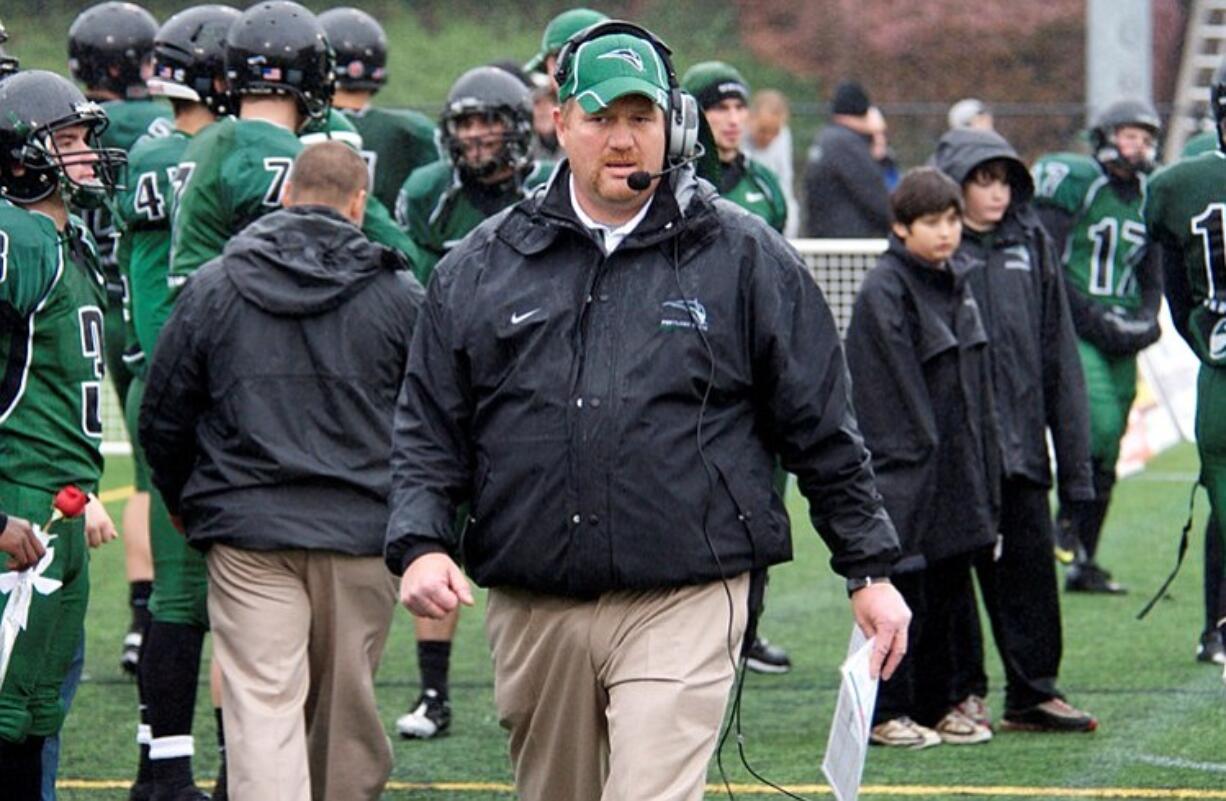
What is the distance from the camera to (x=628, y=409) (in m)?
4.75

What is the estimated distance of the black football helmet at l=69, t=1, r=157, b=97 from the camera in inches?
356

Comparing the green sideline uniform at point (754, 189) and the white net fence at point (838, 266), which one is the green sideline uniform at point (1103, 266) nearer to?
the green sideline uniform at point (754, 189)

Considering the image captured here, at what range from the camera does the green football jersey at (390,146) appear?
9.48 meters

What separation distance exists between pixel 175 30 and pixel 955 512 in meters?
2.85

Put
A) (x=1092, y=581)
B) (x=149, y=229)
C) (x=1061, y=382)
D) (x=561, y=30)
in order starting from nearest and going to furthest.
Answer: (x=149, y=229) → (x=1061, y=382) → (x=561, y=30) → (x=1092, y=581)

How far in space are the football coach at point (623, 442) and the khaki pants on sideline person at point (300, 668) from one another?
1220 mm

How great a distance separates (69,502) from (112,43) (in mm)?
3610

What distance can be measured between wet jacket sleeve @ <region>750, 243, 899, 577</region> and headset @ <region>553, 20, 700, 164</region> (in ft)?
0.93

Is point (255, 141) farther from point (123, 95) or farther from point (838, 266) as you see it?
point (838, 266)

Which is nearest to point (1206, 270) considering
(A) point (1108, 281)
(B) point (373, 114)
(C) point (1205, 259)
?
(C) point (1205, 259)

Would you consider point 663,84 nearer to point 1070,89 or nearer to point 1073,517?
point 1073,517

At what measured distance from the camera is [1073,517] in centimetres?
1116

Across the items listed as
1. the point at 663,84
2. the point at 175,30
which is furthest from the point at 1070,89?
the point at 663,84

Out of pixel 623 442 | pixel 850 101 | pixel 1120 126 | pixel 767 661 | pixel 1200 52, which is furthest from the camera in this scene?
pixel 1200 52
